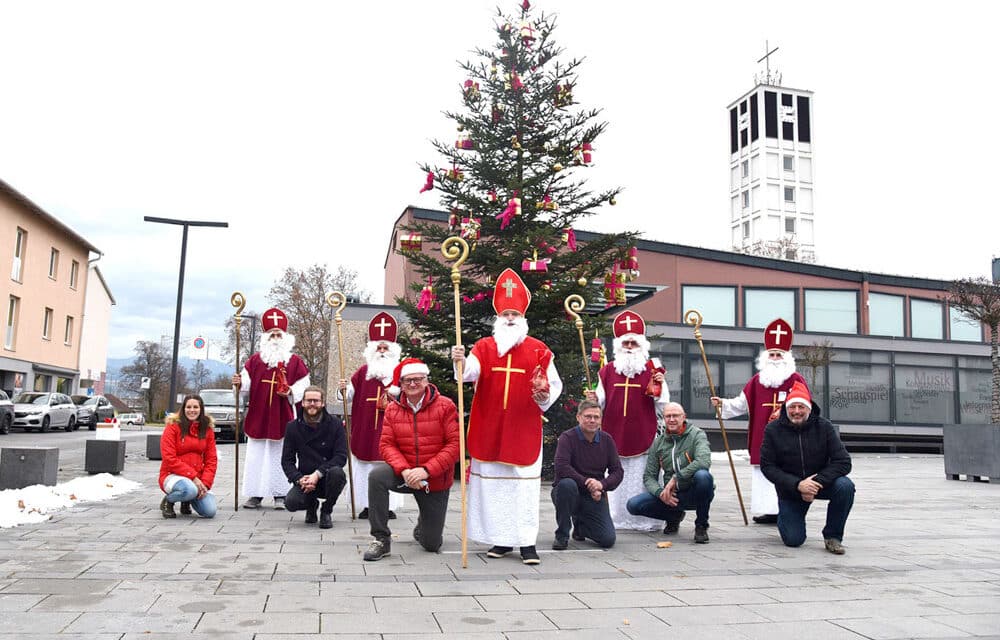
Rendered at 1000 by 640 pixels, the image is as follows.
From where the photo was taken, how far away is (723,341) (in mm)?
28078

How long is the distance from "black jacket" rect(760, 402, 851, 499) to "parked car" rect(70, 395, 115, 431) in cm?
2978

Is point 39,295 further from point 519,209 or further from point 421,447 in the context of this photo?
point 421,447

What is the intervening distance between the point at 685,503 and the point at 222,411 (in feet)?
63.3

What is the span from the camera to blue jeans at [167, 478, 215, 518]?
8.48 m

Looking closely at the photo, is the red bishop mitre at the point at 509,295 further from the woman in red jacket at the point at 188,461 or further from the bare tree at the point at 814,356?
the bare tree at the point at 814,356

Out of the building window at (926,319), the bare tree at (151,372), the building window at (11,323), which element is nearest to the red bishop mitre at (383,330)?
the building window at (11,323)

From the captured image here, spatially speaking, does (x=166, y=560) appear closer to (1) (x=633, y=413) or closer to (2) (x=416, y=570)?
(2) (x=416, y=570)

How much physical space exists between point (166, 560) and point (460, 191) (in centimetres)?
800

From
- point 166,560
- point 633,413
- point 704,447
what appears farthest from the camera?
point 633,413

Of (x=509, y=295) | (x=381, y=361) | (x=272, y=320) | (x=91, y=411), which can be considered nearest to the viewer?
(x=509, y=295)

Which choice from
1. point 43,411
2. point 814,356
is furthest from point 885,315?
point 43,411

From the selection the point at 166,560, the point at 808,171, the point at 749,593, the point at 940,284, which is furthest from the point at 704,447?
the point at 808,171

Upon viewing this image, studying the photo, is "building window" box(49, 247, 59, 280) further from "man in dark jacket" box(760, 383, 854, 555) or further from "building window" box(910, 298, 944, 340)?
"man in dark jacket" box(760, 383, 854, 555)

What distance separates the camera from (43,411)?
2822 centimetres
